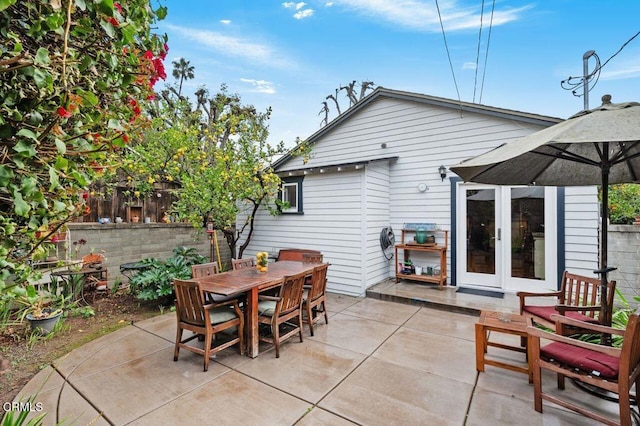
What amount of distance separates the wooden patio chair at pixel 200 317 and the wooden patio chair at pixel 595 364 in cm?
302

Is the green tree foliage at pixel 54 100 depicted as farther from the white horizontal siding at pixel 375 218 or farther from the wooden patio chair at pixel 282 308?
the white horizontal siding at pixel 375 218

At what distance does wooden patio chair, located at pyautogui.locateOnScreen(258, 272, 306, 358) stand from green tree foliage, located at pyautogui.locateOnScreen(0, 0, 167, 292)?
253cm

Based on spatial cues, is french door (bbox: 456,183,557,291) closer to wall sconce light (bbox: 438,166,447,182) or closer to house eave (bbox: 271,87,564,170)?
wall sconce light (bbox: 438,166,447,182)

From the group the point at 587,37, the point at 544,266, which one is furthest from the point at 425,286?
the point at 587,37

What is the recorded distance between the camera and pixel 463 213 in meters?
6.15

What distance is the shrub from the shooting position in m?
5.03

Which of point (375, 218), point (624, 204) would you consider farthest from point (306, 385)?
point (624, 204)

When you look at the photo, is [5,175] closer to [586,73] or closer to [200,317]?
[200,317]

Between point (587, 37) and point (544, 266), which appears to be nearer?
point (544, 266)

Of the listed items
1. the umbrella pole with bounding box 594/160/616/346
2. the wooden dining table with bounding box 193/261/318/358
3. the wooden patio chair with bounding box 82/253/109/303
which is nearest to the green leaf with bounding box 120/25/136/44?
the wooden dining table with bounding box 193/261/318/358

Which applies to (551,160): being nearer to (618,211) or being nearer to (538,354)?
(538,354)

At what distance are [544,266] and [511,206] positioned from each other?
48.8 inches

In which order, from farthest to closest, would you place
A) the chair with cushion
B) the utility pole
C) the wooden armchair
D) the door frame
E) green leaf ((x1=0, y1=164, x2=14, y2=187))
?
the utility pole < the door frame < the chair with cushion < the wooden armchair < green leaf ((x1=0, y1=164, x2=14, y2=187))

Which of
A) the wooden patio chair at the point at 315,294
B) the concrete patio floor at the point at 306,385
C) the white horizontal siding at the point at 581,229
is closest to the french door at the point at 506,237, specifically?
the white horizontal siding at the point at 581,229
